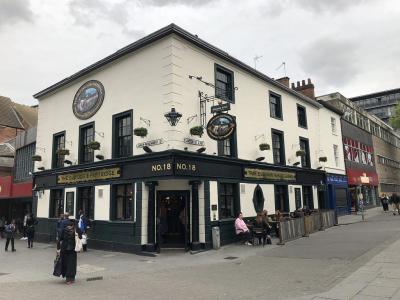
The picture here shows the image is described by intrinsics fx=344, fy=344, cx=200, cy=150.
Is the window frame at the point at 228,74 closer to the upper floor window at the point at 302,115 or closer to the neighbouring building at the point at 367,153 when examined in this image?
the upper floor window at the point at 302,115

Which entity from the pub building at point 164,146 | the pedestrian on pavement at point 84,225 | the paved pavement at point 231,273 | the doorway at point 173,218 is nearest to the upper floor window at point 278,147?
the pub building at point 164,146

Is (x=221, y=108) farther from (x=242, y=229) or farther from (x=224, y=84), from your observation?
(x=242, y=229)

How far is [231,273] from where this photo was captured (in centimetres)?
1042

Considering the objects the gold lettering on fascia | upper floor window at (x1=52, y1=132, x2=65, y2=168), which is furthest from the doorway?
upper floor window at (x1=52, y1=132, x2=65, y2=168)

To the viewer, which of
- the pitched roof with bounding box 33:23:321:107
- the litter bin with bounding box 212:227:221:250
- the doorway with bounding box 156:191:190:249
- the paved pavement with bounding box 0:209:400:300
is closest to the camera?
the paved pavement with bounding box 0:209:400:300

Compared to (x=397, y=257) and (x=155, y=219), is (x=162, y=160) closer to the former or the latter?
(x=155, y=219)

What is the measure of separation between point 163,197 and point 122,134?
13.0 ft

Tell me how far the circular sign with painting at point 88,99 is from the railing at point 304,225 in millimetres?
11268

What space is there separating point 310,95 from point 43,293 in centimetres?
2496

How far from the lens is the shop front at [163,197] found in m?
14.8

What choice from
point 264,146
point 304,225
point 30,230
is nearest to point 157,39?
point 264,146

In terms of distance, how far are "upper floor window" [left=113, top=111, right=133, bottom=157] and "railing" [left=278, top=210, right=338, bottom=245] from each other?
8116 mm

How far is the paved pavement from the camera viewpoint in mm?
8164

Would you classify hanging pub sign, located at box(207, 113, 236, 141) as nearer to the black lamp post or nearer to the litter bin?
the black lamp post
